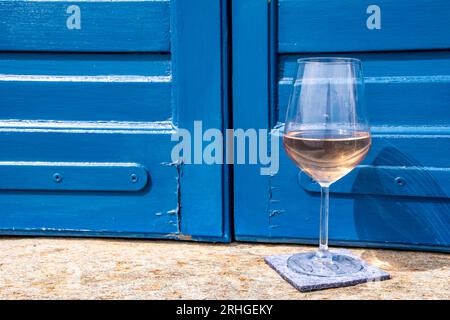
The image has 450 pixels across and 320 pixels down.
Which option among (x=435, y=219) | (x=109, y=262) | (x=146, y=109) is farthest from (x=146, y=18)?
(x=435, y=219)

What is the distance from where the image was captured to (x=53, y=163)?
103 centimetres

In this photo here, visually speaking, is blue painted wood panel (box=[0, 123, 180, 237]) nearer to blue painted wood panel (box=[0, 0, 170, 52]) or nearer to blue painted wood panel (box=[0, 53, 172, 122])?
blue painted wood panel (box=[0, 53, 172, 122])

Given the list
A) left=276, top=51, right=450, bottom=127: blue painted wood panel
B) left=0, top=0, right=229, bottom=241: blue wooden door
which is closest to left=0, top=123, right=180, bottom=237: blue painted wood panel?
left=0, top=0, right=229, bottom=241: blue wooden door

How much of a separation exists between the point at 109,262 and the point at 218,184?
212mm

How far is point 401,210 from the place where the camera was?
958 millimetres

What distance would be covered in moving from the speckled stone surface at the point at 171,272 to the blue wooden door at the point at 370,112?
5cm

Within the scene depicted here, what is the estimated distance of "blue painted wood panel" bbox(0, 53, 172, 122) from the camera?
3.28 ft

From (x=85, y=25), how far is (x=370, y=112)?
0.48 meters

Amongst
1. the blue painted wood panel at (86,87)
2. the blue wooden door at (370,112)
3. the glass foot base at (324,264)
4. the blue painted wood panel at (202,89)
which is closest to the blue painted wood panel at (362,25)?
the blue wooden door at (370,112)

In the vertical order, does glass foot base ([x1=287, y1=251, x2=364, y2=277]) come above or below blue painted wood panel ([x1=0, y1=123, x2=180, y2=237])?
below

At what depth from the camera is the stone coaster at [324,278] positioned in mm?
822

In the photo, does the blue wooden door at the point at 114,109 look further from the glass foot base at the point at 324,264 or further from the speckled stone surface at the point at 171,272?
the glass foot base at the point at 324,264

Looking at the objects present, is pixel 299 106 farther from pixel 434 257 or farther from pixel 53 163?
pixel 53 163

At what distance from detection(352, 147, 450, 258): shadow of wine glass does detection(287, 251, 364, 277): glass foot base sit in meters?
0.09
